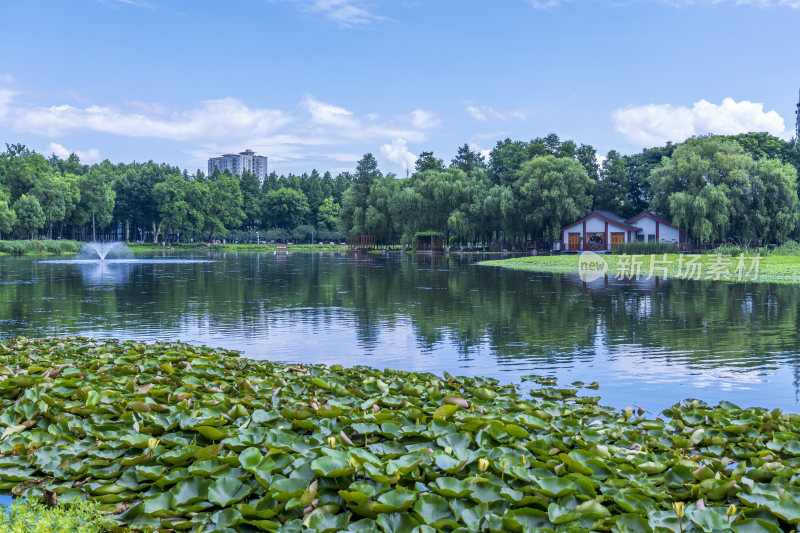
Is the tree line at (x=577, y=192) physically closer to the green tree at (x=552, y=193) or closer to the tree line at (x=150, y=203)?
the green tree at (x=552, y=193)

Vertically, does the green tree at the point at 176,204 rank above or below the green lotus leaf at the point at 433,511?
above

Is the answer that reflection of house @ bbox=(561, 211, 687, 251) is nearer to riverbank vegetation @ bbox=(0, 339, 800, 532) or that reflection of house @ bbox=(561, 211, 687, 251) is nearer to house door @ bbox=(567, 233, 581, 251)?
house door @ bbox=(567, 233, 581, 251)

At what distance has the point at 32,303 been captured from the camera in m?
18.8

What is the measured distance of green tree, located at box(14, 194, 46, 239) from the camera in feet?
253

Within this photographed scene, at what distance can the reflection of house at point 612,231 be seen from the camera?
192ft

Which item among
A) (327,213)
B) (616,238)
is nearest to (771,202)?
(616,238)

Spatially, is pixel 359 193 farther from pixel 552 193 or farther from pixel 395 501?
pixel 395 501

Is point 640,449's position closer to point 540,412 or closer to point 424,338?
point 540,412

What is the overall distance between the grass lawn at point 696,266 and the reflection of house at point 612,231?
44.7 ft

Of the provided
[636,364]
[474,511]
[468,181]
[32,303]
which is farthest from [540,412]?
[468,181]

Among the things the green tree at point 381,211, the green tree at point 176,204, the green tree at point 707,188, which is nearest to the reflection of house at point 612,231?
the green tree at point 707,188

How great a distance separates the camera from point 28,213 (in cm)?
7731

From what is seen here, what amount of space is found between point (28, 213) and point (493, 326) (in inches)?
3104

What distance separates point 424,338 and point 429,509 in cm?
937
